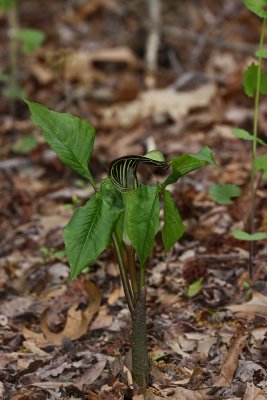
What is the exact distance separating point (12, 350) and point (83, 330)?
12.5 inches

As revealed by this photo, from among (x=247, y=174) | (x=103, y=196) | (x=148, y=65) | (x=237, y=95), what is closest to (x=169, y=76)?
(x=148, y=65)

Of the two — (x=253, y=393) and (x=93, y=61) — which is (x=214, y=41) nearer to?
(x=93, y=61)

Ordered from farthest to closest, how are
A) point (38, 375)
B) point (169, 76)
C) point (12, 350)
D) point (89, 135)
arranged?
point (169, 76) → point (12, 350) → point (38, 375) → point (89, 135)

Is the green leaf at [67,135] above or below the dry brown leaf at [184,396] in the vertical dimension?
above

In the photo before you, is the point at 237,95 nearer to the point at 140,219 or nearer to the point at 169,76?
the point at 169,76

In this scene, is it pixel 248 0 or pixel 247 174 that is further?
pixel 247 174

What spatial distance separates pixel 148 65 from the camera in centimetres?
640

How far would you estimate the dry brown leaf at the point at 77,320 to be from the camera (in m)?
2.84

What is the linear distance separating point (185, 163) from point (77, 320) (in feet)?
3.91

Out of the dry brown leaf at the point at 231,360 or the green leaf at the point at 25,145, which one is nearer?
the dry brown leaf at the point at 231,360

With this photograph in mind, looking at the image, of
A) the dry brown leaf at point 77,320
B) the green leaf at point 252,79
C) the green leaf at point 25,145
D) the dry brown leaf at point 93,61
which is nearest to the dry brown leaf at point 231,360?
the dry brown leaf at point 77,320

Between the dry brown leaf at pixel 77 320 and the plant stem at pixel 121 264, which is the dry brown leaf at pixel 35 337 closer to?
the dry brown leaf at pixel 77 320

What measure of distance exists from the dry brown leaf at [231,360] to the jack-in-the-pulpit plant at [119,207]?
1.19 ft

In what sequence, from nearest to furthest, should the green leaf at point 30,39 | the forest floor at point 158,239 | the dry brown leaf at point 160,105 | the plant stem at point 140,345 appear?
the plant stem at point 140,345 → the forest floor at point 158,239 → the green leaf at point 30,39 → the dry brown leaf at point 160,105
